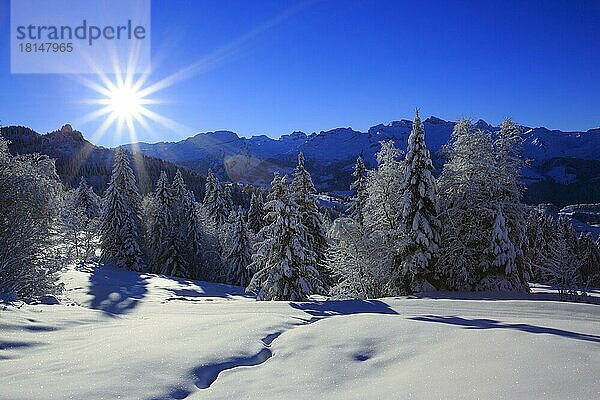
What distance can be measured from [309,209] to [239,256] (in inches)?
572

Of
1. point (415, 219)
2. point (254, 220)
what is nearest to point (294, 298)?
point (415, 219)

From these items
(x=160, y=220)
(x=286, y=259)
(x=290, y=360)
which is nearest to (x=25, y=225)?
(x=290, y=360)

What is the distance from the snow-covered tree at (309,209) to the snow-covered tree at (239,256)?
1234 cm

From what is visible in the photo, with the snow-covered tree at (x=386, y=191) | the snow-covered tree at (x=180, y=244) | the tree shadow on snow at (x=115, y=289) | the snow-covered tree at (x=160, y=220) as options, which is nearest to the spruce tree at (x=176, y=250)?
the snow-covered tree at (x=180, y=244)

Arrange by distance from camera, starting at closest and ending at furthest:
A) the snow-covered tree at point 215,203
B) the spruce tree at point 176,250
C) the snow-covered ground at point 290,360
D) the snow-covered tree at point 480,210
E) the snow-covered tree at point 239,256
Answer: the snow-covered ground at point 290,360 → the snow-covered tree at point 480,210 → the snow-covered tree at point 239,256 → the spruce tree at point 176,250 → the snow-covered tree at point 215,203

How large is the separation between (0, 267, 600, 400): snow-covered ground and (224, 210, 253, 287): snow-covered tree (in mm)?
32710

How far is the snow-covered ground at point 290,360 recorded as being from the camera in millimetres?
4344

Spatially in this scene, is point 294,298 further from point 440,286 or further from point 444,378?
point 444,378

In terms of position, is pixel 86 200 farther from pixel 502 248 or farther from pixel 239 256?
pixel 502 248

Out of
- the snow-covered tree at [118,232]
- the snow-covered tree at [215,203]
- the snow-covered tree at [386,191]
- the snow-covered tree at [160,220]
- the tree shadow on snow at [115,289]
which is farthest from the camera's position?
the snow-covered tree at [215,203]

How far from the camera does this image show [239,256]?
A: 1650 inches

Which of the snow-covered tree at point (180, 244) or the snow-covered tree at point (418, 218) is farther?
the snow-covered tree at point (180, 244)

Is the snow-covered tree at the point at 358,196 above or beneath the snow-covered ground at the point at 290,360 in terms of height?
above

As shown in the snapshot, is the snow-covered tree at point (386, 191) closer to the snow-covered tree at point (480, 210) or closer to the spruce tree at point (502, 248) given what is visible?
the snow-covered tree at point (480, 210)
